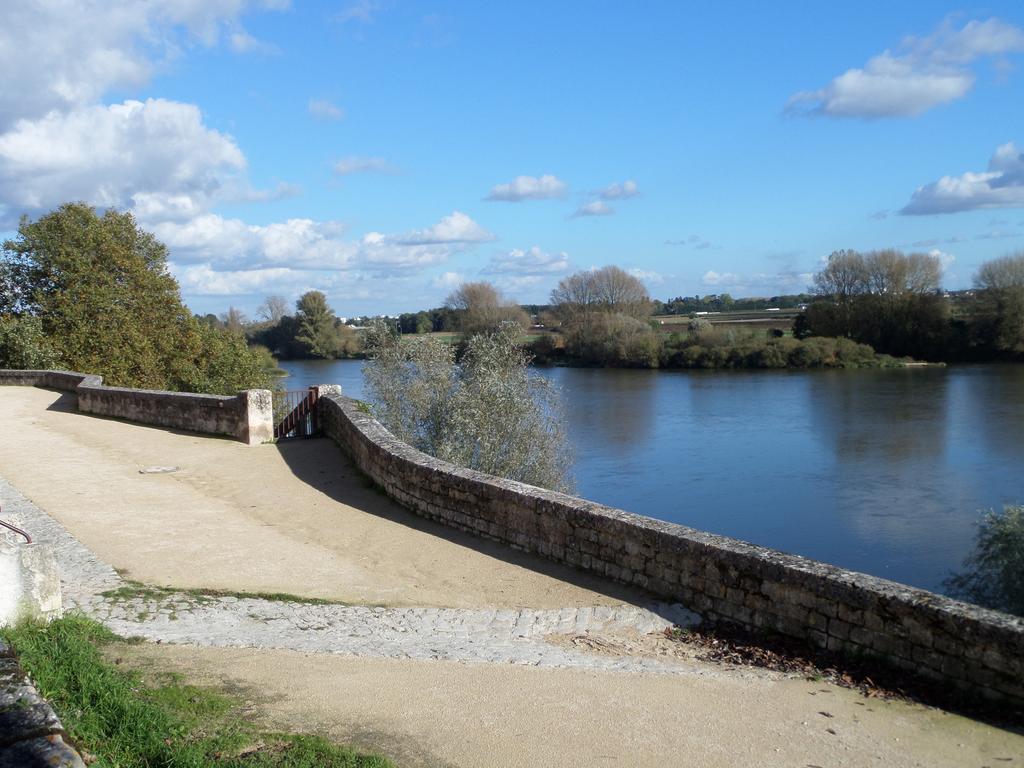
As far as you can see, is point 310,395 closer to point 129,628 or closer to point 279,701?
point 129,628

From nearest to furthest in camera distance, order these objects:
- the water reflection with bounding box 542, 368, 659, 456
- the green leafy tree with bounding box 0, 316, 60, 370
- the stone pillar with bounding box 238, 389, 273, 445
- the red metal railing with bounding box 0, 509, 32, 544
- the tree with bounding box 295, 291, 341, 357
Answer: the red metal railing with bounding box 0, 509, 32, 544 → the stone pillar with bounding box 238, 389, 273, 445 → the green leafy tree with bounding box 0, 316, 60, 370 → the water reflection with bounding box 542, 368, 659, 456 → the tree with bounding box 295, 291, 341, 357

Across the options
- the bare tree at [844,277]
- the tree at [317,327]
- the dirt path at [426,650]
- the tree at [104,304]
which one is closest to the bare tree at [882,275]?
the bare tree at [844,277]

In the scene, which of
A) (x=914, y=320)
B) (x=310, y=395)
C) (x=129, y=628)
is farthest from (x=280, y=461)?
(x=914, y=320)

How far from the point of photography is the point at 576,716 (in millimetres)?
3990

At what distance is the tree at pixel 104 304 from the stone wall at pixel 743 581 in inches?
585

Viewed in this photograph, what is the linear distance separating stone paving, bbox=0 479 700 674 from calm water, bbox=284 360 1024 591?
12.2m

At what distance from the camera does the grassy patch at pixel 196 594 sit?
5.52 metres

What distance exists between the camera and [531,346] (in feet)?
174

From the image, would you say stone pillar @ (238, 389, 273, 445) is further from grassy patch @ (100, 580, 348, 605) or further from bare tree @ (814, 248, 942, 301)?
bare tree @ (814, 248, 942, 301)

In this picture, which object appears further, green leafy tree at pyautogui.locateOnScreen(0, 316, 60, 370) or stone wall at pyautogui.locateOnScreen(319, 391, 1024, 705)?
green leafy tree at pyautogui.locateOnScreen(0, 316, 60, 370)

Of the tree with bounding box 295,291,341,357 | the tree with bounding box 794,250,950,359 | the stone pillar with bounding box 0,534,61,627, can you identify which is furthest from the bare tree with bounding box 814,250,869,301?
the stone pillar with bounding box 0,534,61,627

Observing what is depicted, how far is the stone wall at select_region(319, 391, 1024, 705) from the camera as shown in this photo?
432 centimetres

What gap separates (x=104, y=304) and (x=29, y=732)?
20771 millimetres

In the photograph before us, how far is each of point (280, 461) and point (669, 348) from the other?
4446 centimetres
